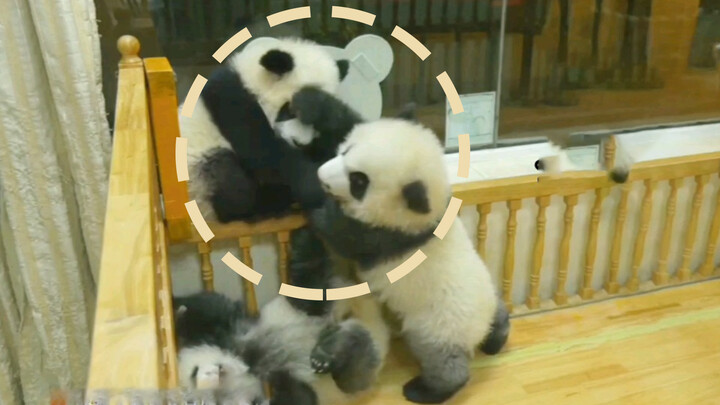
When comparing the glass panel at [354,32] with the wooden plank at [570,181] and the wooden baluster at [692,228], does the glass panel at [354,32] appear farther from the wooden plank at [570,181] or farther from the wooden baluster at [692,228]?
the wooden baluster at [692,228]

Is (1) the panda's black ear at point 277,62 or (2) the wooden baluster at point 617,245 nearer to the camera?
(1) the panda's black ear at point 277,62

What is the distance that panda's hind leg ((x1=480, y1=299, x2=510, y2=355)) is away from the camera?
4.62 ft

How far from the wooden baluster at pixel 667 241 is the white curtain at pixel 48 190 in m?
1.38

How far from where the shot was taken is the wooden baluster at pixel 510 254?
149 centimetres

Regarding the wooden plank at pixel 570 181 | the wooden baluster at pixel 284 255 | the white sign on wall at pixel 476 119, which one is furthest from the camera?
the white sign on wall at pixel 476 119

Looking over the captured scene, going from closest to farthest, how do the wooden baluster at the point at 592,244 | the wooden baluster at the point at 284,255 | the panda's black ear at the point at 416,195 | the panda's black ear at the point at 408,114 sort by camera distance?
the panda's black ear at the point at 416,195, the panda's black ear at the point at 408,114, the wooden baluster at the point at 284,255, the wooden baluster at the point at 592,244

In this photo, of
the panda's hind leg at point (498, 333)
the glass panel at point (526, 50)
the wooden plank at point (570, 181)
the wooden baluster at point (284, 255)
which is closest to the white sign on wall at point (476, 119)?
the glass panel at point (526, 50)

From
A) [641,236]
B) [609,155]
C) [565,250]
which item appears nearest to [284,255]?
[565,250]

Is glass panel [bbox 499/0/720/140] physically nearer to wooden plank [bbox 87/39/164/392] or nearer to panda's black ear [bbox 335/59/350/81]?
panda's black ear [bbox 335/59/350/81]

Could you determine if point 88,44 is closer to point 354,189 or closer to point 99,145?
point 99,145

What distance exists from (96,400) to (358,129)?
0.74m

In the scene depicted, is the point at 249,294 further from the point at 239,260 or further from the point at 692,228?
the point at 692,228

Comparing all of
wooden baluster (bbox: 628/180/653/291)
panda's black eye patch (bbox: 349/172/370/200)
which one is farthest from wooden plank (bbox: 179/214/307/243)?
wooden baluster (bbox: 628/180/653/291)

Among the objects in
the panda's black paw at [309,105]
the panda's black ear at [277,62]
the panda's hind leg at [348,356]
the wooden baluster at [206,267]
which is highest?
the panda's black ear at [277,62]
